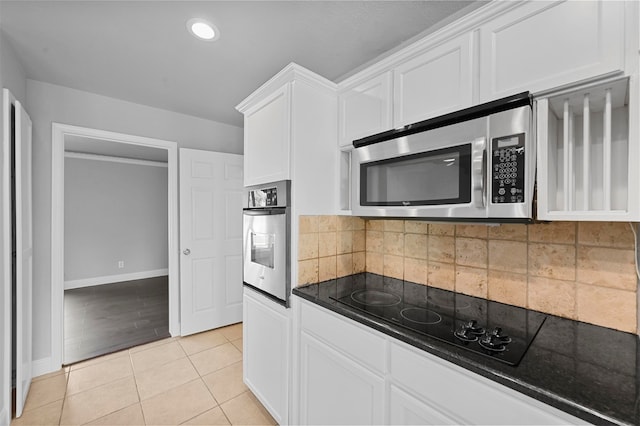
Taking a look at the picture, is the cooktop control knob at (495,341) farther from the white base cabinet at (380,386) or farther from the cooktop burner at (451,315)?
the white base cabinet at (380,386)

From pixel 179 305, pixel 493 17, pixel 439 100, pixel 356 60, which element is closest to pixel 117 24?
pixel 356 60

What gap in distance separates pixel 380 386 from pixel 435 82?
1.40 metres

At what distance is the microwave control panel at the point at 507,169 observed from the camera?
41.8 inches

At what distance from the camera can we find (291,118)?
5.53 feet

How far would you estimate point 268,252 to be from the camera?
1.91 metres

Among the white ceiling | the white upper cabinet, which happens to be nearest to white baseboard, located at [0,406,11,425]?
the white upper cabinet

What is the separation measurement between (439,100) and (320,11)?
0.84 m

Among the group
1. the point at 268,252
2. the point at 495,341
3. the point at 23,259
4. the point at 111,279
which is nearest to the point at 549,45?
the point at 495,341

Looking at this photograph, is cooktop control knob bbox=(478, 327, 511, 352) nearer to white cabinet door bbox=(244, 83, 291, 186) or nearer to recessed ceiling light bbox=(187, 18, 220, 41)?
white cabinet door bbox=(244, 83, 291, 186)

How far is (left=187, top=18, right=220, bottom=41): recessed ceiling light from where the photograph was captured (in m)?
1.69

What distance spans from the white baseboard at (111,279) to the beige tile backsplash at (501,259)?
5.13m

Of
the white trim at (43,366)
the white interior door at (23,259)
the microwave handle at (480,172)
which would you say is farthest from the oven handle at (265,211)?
the white trim at (43,366)

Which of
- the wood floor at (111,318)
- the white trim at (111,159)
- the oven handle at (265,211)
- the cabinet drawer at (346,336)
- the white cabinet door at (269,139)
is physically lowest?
the wood floor at (111,318)

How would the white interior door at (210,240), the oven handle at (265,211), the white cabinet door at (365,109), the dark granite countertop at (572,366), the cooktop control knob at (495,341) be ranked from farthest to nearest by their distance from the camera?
the white interior door at (210,240)
the oven handle at (265,211)
the white cabinet door at (365,109)
the cooktop control knob at (495,341)
the dark granite countertop at (572,366)
